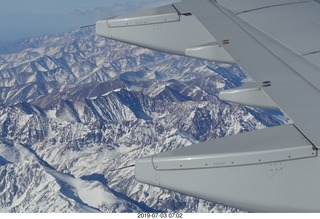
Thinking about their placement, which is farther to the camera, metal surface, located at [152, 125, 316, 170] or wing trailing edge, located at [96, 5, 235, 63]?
wing trailing edge, located at [96, 5, 235, 63]

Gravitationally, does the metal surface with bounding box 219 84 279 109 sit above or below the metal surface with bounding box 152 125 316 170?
below

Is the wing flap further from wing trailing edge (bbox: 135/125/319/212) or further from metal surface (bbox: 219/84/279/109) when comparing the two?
metal surface (bbox: 219/84/279/109)

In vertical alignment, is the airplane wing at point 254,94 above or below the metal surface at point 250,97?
above

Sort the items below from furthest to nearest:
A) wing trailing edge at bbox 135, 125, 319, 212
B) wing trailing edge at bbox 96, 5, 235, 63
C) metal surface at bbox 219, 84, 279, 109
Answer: wing trailing edge at bbox 96, 5, 235, 63
metal surface at bbox 219, 84, 279, 109
wing trailing edge at bbox 135, 125, 319, 212

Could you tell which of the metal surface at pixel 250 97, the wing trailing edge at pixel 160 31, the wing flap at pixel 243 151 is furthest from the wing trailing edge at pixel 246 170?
the wing trailing edge at pixel 160 31

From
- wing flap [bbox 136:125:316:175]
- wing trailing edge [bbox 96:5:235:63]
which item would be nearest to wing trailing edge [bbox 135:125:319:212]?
wing flap [bbox 136:125:316:175]

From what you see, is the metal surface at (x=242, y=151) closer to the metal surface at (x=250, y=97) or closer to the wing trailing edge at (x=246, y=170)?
the wing trailing edge at (x=246, y=170)

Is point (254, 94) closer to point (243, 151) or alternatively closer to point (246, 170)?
point (243, 151)

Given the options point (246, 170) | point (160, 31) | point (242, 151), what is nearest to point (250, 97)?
point (242, 151)

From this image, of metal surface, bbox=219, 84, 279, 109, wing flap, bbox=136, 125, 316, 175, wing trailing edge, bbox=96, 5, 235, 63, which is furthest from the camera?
wing trailing edge, bbox=96, 5, 235, 63
